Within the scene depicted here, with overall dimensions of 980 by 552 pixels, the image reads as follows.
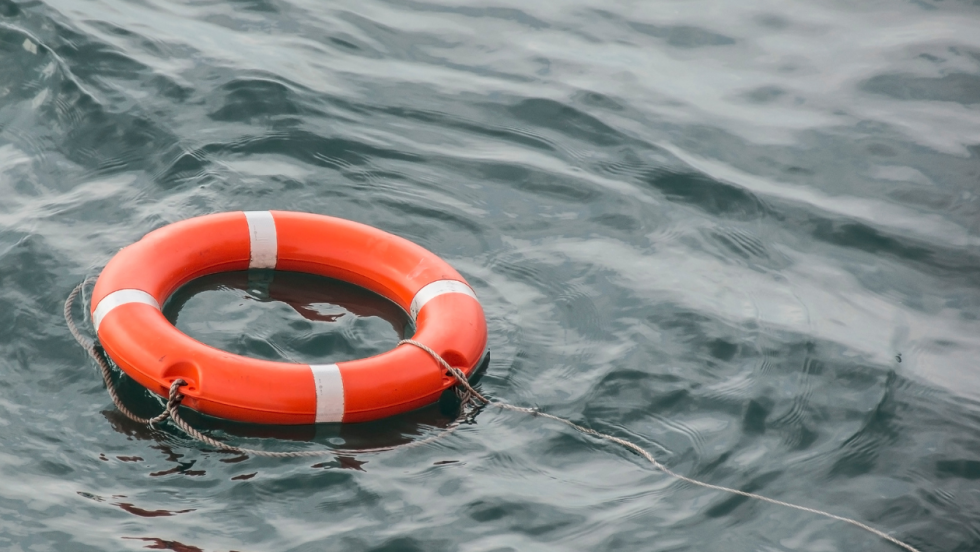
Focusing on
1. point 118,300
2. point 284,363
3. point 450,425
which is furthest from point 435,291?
point 118,300

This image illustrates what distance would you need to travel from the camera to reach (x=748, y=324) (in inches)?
145

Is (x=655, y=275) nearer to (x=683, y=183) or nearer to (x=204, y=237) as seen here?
(x=683, y=183)

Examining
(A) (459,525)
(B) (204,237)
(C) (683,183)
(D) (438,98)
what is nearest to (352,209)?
(B) (204,237)

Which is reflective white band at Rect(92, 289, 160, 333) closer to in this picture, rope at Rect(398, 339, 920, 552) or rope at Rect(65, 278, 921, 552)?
rope at Rect(65, 278, 921, 552)

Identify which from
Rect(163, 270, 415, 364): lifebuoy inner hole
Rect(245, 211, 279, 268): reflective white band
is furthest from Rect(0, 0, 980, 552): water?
Rect(245, 211, 279, 268): reflective white band

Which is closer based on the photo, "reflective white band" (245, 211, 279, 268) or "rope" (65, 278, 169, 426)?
"rope" (65, 278, 169, 426)

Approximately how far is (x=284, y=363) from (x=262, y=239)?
0.74 metres

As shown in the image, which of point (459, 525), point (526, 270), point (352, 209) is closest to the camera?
point (459, 525)

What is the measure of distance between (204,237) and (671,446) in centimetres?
178

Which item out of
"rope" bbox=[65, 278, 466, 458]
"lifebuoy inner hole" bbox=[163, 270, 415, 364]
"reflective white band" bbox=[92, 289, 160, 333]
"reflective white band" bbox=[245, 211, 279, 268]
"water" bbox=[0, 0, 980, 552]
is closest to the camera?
"water" bbox=[0, 0, 980, 552]

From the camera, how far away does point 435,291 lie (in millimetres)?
3475

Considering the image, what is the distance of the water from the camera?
2.82m

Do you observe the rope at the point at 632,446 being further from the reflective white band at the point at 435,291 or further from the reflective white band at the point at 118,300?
the reflective white band at the point at 118,300

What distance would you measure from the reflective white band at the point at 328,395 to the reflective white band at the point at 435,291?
55cm
